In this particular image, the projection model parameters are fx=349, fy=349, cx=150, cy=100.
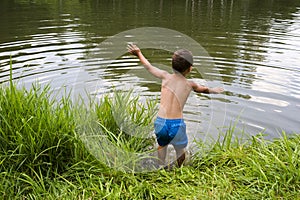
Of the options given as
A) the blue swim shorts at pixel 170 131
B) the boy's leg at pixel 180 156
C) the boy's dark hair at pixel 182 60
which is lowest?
the boy's leg at pixel 180 156

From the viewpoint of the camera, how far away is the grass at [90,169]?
3.18 m

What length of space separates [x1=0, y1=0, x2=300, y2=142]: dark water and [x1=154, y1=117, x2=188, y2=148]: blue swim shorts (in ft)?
4.30

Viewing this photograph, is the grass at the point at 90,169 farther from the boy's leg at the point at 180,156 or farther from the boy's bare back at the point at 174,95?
the boy's bare back at the point at 174,95

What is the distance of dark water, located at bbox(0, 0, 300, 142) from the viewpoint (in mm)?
6008

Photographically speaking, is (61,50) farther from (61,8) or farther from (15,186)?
(61,8)

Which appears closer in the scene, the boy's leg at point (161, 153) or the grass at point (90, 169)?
the grass at point (90, 169)

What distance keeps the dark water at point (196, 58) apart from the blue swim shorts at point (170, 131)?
4.30 feet

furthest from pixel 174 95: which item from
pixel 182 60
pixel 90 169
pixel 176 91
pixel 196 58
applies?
pixel 196 58

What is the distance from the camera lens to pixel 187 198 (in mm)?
3131

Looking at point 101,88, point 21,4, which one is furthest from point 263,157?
point 21,4

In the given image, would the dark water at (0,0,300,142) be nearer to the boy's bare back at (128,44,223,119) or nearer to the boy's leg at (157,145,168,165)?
the boy's leg at (157,145,168,165)

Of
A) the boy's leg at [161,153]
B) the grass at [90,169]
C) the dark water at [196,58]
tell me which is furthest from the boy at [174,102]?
the dark water at [196,58]

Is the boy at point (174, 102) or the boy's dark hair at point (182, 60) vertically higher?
the boy's dark hair at point (182, 60)

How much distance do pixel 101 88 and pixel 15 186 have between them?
3.80 m
